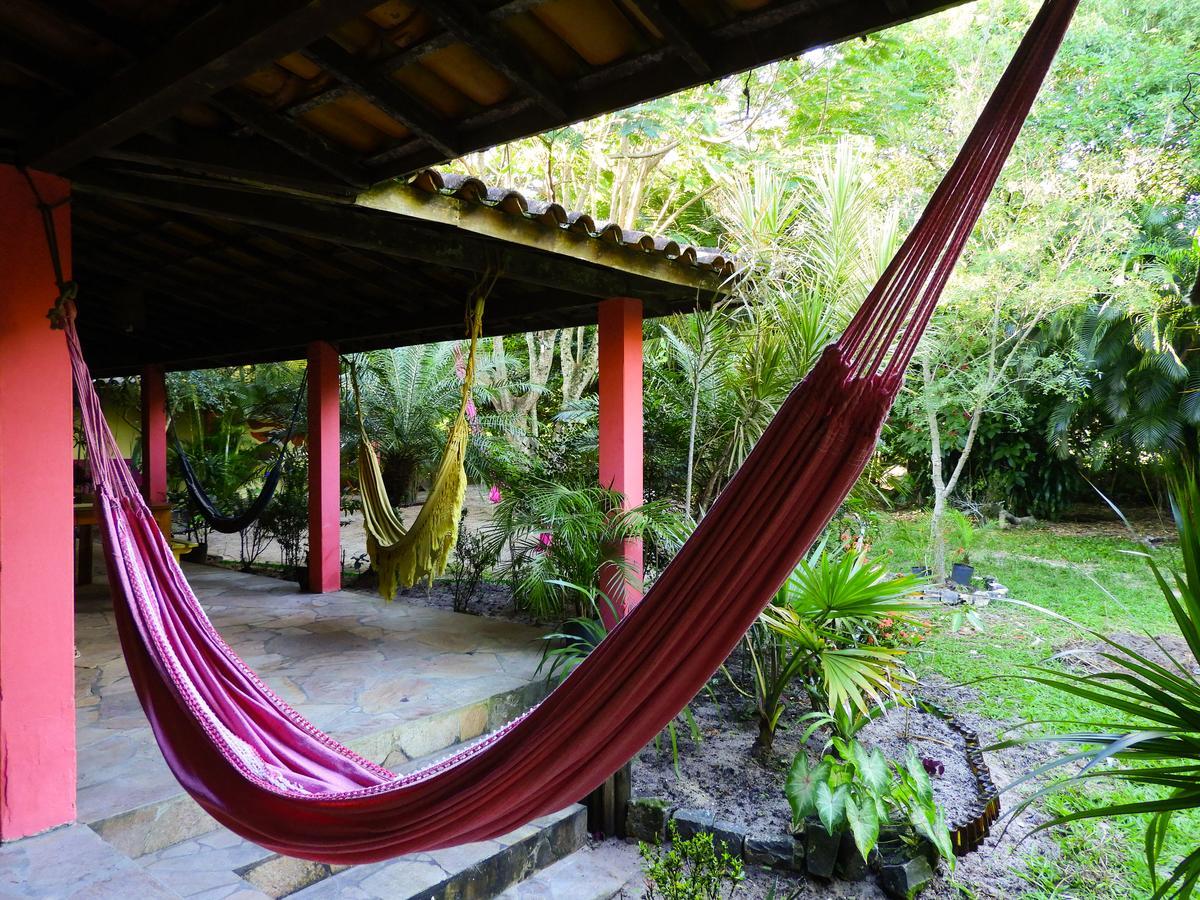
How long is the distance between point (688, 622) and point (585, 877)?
1746 mm

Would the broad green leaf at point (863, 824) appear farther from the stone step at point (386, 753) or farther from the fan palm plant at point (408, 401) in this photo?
the fan palm plant at point (408, 401)

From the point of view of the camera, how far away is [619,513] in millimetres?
3180

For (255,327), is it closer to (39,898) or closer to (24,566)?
(24,566)

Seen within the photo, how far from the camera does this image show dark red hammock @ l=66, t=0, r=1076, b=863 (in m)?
0.80

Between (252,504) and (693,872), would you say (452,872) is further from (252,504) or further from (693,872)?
(252,504)

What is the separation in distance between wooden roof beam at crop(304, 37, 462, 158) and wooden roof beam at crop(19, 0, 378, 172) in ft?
0.50

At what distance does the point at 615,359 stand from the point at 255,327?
8.38ft

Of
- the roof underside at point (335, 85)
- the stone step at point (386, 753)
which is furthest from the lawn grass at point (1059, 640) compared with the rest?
the stone step at point (386, 753)

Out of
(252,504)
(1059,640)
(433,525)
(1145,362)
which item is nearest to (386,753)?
(433,525)

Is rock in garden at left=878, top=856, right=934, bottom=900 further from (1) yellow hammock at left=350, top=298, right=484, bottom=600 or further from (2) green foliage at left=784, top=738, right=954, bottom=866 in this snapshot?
(1) yellow hammock at left=350, top=298, right=484, bottom=600

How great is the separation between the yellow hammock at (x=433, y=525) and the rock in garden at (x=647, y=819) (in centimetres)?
119

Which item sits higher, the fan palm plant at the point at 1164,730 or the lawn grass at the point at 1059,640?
the fan palm plant at the point at 1164,730

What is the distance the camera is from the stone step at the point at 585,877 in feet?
7.02

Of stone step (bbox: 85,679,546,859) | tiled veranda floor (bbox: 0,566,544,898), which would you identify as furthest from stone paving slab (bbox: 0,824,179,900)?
stone step (bbox: 85,679,546,859)
